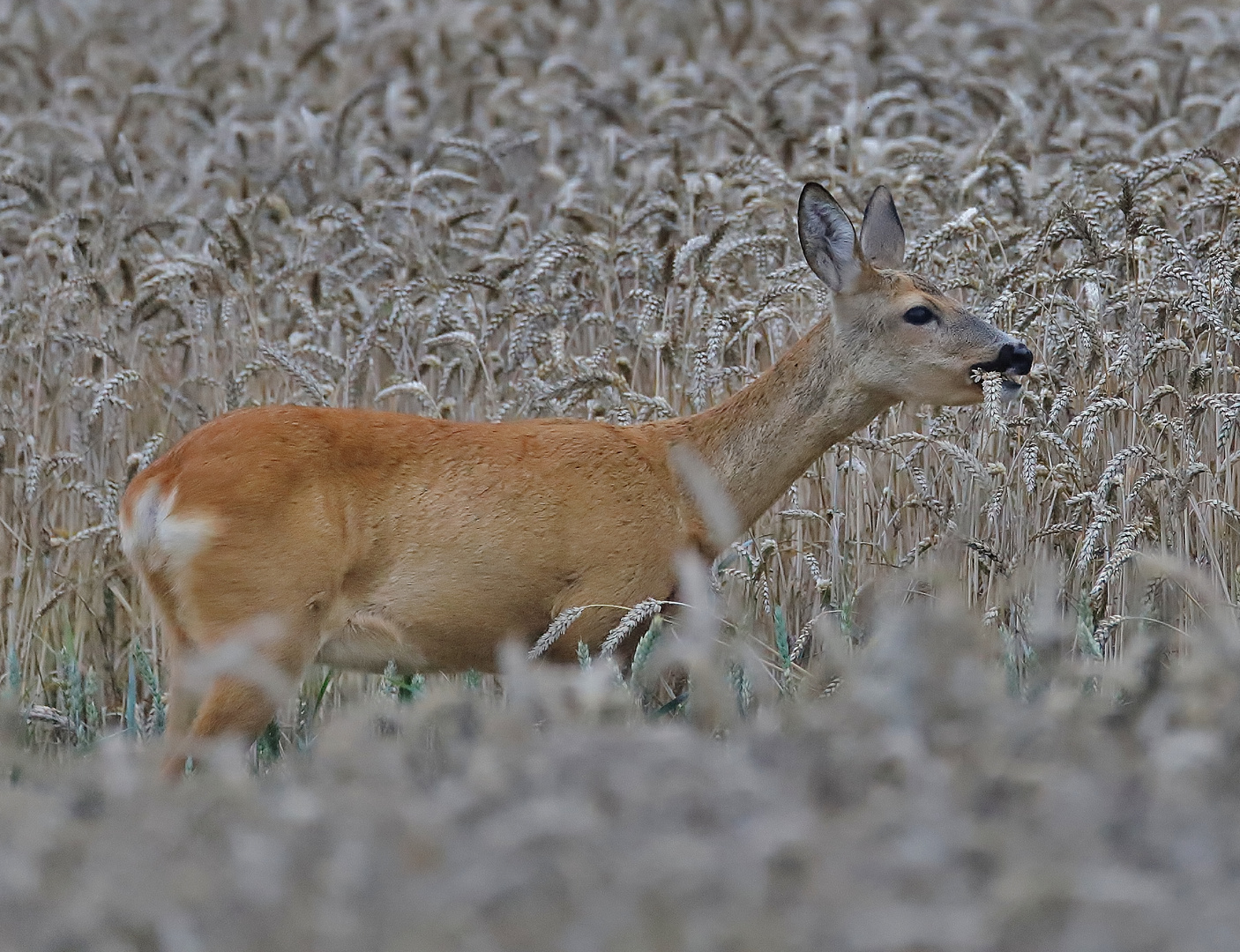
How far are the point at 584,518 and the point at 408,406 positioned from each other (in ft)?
6.48

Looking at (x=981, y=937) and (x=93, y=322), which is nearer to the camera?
(x=981, y=937)

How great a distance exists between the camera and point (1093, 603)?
567 centimetres

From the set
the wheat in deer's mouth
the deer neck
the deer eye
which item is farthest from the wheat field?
the deer eye

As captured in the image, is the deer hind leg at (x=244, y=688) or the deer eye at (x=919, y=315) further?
the deer eye at (x=919, y=315)

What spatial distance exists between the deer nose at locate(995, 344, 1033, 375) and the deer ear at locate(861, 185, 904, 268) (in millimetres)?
667

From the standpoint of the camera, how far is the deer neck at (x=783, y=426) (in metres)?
5.74

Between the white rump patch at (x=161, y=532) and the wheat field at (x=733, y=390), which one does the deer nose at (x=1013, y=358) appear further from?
the white rump patch at (x=161, y=532)

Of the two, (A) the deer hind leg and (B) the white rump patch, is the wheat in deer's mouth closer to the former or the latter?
(A) the deer hind leg

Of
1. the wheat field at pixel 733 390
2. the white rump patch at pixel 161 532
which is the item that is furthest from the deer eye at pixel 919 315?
the white rump patch at pixel 161 532

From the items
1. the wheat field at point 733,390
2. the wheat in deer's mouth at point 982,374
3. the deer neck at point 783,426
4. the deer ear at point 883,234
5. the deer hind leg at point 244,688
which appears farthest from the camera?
the deer ear at point 883,234

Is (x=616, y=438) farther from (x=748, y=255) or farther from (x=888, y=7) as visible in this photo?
(x=888, y=7)

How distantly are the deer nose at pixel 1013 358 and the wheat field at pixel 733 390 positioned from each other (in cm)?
23

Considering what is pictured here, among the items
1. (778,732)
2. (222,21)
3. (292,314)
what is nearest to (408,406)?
(292,314)

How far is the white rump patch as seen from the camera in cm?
519
